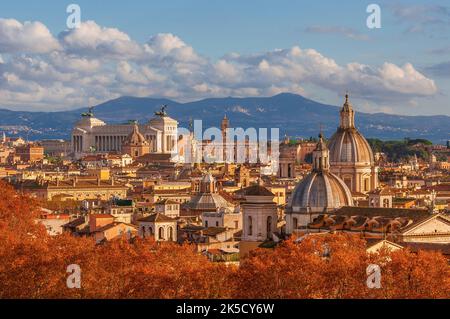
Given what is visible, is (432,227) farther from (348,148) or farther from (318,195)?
(348,148)

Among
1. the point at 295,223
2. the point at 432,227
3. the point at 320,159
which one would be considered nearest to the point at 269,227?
the point at 295,223

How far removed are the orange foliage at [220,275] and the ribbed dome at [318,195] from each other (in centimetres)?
1454

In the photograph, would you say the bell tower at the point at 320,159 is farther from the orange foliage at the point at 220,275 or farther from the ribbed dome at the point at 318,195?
the orange foliage at the point at 220,275

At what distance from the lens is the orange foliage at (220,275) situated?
3762 centimetres

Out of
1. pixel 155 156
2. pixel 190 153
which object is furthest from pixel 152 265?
pixel 190 153

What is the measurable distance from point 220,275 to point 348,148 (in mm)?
45964

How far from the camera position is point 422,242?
55344 millimetres

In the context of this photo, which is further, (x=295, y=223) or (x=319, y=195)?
(x=319, y=195)

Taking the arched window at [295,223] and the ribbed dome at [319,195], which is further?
the ribbed dome at [319,195]

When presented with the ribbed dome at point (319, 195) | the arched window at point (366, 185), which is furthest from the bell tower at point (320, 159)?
the arched window at point (366, 185)

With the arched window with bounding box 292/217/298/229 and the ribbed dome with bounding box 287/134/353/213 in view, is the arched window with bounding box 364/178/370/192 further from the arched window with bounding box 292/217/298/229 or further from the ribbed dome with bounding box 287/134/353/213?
the arched window with bounding box 292/217/298/229

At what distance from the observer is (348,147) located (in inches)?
3344

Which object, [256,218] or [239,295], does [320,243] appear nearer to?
[239,295]
